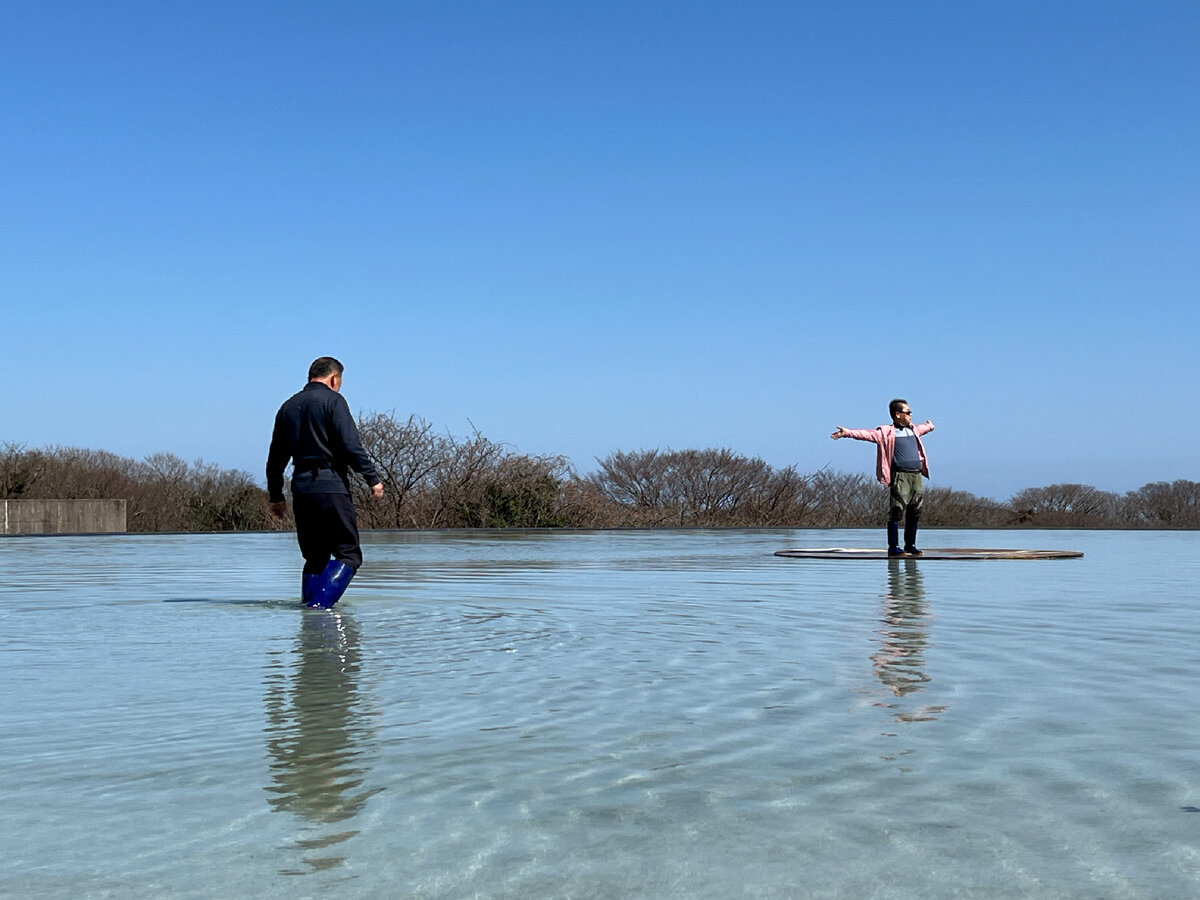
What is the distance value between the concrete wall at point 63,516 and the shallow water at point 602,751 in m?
22.4

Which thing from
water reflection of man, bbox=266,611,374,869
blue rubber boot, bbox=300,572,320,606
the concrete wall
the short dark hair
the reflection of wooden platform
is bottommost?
water reflection of man, bbox=266,611,374,869

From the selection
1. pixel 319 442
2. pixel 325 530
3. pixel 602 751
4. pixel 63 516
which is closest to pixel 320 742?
pixel 602 751

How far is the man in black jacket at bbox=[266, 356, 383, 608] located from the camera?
917 centimetres

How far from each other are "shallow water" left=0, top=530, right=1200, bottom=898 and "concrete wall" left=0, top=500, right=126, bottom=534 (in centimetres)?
2238

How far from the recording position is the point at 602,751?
408 centimetres

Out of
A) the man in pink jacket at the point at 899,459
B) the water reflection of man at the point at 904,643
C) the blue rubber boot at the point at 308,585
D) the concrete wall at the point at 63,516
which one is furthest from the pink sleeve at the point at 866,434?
the concrete wall at the point at 63,516

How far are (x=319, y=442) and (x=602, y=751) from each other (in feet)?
18.3

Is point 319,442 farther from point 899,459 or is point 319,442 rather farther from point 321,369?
point 899,459

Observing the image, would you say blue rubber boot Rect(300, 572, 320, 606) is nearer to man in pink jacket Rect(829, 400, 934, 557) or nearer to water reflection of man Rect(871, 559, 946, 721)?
water reflection of man Rect(871, 559, 946, 721)

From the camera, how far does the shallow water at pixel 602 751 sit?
286 centimetres

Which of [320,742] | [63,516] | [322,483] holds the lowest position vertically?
[320,742]

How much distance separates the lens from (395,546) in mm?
20172

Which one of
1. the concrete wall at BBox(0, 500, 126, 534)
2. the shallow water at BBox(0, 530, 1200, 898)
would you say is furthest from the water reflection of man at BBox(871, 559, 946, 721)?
the concrete wall at BBox(0, 500, 126, 534)

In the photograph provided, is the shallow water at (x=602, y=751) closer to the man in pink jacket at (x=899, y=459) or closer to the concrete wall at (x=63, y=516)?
the man in pink jacket at (x=899, y=459)
